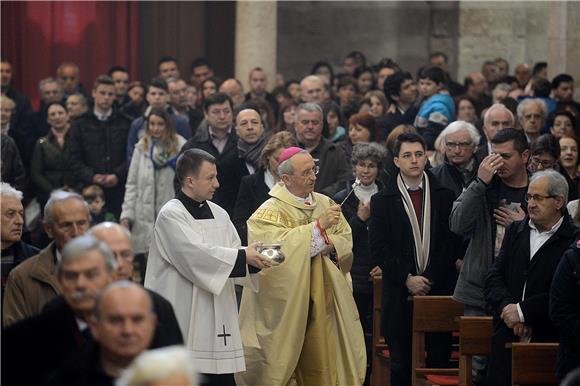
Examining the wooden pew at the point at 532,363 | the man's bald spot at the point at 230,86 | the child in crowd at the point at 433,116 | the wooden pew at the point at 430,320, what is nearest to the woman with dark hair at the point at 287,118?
the man's bald spot at the point at 230,86

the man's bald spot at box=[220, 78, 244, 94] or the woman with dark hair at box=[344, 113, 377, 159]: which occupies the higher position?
the man's bald spot at box=[220, 78, 244, 94]

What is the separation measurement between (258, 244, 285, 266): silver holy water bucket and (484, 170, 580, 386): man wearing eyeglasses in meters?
1.29

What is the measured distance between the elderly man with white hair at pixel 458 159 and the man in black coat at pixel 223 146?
1.61 meters

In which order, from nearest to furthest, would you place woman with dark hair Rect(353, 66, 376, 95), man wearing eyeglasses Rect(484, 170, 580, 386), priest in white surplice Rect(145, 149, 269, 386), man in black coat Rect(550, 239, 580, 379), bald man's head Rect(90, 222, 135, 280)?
bald man's head Rect(90, 222, 135, 280) < man in black coat Rect(550, 239, 580, 379) < man wearing eyeglasses Rect(484, 170, 580, 386) < priest in white surplice Rect(145, 149, 269, 386) < woman with dark hair Rect(353, 66, 376, 95)

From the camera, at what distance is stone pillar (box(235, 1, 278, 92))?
57.2 feet

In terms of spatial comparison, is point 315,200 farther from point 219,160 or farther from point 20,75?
point 20,75

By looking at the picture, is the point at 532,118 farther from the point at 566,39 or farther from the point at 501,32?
the point at 501,32

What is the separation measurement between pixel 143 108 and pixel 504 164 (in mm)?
6545

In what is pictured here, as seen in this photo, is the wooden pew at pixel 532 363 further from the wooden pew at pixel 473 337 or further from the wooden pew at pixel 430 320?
→ the wooden pew at pixel 430 320

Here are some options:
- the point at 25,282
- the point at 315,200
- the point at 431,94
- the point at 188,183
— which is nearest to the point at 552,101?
the point at 431,94

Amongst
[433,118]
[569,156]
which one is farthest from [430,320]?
[433,118]

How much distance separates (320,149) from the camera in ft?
37.6

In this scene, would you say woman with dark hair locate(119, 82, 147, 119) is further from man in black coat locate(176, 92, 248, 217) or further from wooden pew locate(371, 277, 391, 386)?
wooden pew locate(371, 277, 391, 386)

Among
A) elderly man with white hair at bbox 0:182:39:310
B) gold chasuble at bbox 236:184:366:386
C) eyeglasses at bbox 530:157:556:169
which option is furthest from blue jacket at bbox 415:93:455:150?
elderly man with white hair at bbox 0:182:39:310
